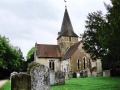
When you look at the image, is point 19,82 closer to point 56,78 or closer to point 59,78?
point 56,78

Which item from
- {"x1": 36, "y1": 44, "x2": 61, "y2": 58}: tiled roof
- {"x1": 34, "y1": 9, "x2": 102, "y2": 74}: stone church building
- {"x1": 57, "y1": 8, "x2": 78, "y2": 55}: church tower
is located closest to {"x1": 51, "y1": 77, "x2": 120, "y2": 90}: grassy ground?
{"x1": 34, "y1": 9, "x2": 102, "y2": 74}: stone church building

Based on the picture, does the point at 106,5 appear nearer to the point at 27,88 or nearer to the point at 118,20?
the point at 118,20

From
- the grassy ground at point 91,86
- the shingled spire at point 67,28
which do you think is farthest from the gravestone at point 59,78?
the shingled spire at point 67,28

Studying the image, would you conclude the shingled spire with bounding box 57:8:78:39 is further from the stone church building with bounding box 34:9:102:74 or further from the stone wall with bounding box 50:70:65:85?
the stone wall with bounding box 50:70:65:85

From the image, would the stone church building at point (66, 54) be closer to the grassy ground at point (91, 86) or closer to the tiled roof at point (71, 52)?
the tiled roof at point (71, 52)

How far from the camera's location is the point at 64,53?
48.4 meters

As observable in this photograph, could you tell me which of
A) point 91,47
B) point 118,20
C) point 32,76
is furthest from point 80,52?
point 32,76

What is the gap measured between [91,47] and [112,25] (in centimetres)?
1123

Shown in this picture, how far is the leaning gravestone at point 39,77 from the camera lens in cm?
855

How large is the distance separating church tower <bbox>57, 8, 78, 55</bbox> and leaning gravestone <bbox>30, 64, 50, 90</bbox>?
3969 centimetres

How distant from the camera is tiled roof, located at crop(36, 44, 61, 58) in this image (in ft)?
156

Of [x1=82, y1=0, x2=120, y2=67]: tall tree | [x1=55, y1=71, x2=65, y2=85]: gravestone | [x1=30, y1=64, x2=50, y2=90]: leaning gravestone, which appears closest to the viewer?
[x1=30, y1=64, x2=50, y2=90]: leaning gravestone

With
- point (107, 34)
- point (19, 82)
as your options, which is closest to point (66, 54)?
point (107, 34)

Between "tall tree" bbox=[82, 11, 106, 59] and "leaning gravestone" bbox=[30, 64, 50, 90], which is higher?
"tall tree" bbox=[82, 11, 106, 59]
